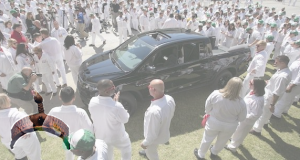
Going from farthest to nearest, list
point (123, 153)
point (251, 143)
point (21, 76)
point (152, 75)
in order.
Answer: point (152, 75) < point (251, 143) < point (21, 76) < point (123, 153)

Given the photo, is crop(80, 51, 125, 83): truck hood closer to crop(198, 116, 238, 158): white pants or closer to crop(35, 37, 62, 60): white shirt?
crop(35, 37, 62, 60): white shirt

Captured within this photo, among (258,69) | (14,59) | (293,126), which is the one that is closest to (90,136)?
(258,69)

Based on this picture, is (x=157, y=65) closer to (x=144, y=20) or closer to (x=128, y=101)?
(x=128, y=101)

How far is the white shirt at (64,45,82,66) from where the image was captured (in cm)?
576

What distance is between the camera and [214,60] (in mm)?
5934

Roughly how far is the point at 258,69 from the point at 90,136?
15.4 feet

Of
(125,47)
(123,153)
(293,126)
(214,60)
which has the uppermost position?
A: (125,47)

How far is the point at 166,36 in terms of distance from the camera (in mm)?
5551

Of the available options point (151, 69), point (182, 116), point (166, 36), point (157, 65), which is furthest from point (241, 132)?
point (166, 36)

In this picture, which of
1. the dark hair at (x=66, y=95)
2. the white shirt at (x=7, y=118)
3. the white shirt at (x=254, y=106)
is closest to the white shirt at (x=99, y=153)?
the dark hair at (x=66, y=95)

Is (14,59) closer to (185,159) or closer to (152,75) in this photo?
(152,75)

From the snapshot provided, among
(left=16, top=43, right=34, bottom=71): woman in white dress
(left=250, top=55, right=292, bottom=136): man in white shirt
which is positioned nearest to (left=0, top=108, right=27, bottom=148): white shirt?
(left=16, top=43, right=34, bottom=71): woman in white dress

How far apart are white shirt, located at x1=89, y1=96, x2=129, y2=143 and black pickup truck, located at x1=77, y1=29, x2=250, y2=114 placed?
67.0 inches

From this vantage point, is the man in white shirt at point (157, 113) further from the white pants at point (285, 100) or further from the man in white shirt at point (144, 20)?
the man in white shirt at point (144, 20)
